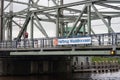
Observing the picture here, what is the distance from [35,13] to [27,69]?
21.1 m

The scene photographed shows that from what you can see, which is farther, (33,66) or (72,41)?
(33,66)

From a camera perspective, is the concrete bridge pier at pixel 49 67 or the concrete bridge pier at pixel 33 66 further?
the concrete bridge pier at pixel 49 67

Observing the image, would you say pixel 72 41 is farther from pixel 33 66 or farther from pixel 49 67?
pixel 49 67

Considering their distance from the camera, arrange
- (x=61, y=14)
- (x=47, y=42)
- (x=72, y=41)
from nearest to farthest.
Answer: (x=72, y=41) < (x=47, y=42) < (x=61, y=14)

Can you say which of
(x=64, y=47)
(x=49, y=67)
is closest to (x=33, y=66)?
(x=49, y=67)

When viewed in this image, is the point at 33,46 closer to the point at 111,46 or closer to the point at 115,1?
the point at 115,1

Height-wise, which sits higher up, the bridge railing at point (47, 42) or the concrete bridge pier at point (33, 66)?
the bridge railing at point (47, 42)

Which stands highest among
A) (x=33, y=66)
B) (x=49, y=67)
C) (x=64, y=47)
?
(x=64, y=47)

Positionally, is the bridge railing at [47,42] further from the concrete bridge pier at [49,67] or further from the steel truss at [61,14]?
the concrete bridge pier at [49,67]

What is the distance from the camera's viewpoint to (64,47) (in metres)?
50.3

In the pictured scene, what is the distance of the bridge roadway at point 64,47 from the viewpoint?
143 ft

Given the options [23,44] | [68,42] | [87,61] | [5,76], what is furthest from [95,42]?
[87,61]

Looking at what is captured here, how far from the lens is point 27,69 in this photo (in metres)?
77.5

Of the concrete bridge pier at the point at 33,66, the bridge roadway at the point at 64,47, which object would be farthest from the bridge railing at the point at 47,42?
the concrete bridge pier at the point at 33,66
